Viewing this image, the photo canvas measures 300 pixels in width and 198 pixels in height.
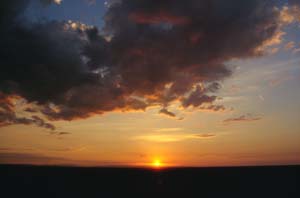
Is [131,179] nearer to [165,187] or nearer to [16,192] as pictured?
[165,187]

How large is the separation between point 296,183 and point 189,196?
1545 cm

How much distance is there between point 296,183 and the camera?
133 ft

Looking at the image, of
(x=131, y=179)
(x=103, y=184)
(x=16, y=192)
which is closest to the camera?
(x=16, y=192)

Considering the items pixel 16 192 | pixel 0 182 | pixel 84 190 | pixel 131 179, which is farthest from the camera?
pixel 131 179

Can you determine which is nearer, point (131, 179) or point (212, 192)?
point (212, 192)

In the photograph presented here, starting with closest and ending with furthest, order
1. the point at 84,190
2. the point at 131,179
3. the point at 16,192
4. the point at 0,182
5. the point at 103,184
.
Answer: the point at 16,192 → the point at 84,190 → the point at 0,182 → the point at 103,184 → the point at 131,179

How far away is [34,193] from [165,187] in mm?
12890

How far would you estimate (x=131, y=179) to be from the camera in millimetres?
42375

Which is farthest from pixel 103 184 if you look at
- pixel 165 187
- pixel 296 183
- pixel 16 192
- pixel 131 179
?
pixel 296 183

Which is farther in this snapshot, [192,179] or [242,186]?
[192,179]

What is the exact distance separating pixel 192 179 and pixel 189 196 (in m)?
12.2

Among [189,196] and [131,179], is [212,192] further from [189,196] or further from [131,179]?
[131,179]

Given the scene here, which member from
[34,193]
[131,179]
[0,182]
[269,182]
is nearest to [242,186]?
[269,182]

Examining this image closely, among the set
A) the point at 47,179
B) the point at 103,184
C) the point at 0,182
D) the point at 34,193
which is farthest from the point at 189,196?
the point at 0,182
